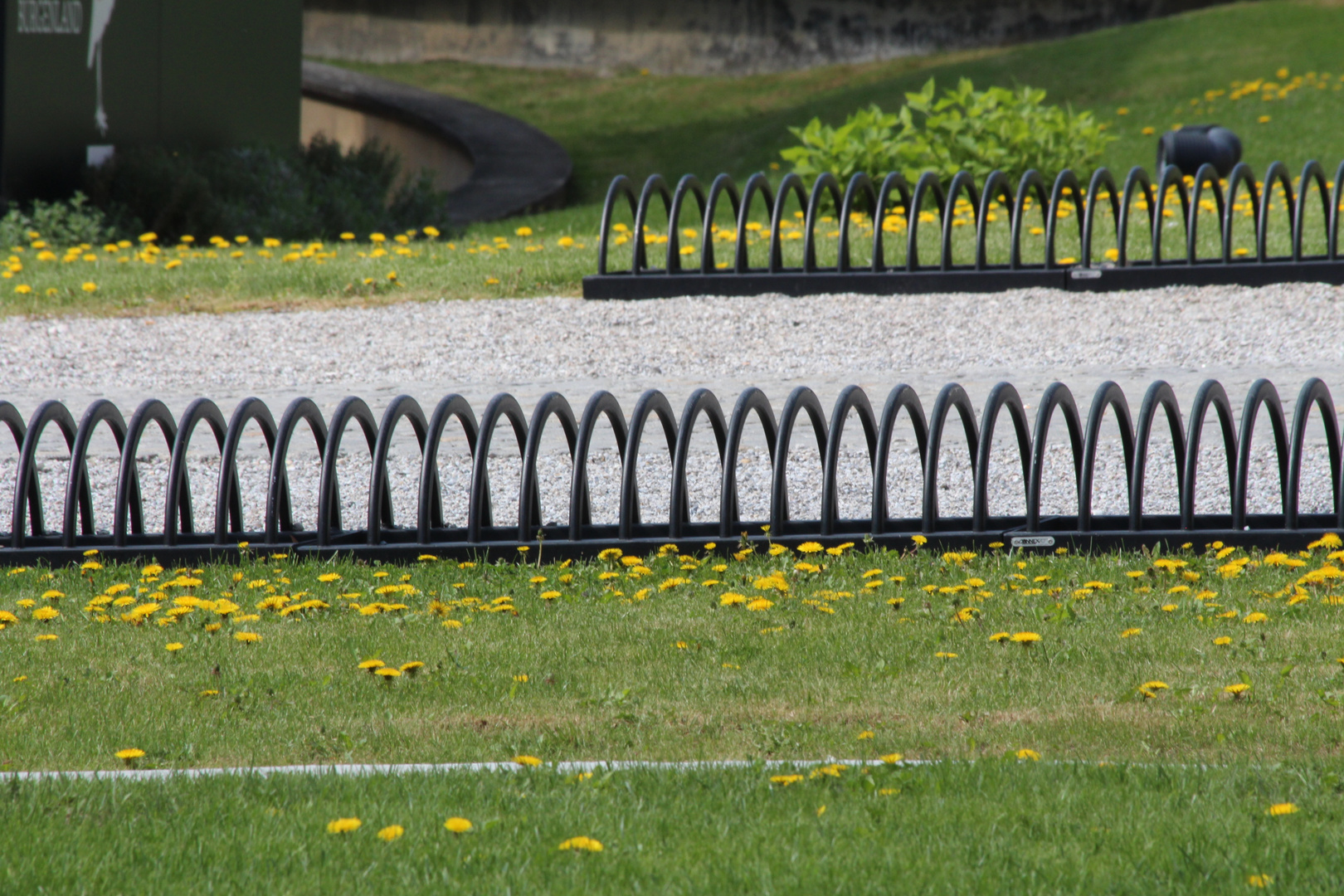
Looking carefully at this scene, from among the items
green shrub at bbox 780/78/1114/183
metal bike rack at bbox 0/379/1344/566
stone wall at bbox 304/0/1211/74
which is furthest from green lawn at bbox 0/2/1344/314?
metal bike rack at bbox 0/379/1344/566

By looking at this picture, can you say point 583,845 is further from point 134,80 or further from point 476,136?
point 476,136

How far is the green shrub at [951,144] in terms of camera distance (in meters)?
15.8

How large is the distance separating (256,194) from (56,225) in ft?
7.34


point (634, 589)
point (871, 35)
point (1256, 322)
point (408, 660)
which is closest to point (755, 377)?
point (1256, 322)

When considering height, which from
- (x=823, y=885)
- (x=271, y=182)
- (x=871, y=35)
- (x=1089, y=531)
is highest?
(x=871, y=35)

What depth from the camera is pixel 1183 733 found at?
4.23m

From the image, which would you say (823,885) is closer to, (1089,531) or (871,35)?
Result: (1089,531)

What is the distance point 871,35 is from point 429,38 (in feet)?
28.5

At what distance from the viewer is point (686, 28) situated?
106 ft

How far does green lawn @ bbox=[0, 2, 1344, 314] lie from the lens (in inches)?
502

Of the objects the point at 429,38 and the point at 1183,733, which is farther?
the point at 429,38

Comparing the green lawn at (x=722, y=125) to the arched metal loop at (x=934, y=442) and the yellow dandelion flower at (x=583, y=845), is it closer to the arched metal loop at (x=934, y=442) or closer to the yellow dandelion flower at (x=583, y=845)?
the arched metal loop at (x=934, y=442)

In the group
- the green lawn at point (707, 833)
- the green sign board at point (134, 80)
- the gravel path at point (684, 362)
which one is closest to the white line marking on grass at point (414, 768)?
the green lawn at point (707, 833)

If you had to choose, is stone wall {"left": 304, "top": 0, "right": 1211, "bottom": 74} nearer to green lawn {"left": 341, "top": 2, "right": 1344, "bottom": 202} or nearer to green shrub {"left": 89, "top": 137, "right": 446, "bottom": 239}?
green lawn {"left": 341, "top": 2, "right": 1344, "bottom": 202}
